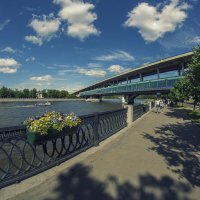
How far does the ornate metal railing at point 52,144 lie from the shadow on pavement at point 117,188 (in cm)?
69

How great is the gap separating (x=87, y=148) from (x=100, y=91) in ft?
303

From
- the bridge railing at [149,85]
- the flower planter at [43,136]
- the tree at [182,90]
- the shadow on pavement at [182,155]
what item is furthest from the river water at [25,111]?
the tree at [182,90]

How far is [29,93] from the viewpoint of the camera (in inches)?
5974

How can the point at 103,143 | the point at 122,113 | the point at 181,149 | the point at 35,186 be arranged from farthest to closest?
the point at 122,113, the point at 103,143, the point at 181,149, the point at 35,186

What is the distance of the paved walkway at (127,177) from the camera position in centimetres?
398

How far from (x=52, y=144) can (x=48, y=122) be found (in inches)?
155

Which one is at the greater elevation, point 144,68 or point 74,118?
point 144,68

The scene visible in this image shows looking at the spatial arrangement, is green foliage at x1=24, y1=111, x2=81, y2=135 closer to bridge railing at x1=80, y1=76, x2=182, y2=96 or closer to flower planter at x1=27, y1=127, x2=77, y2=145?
flower planter at x1=27, y1=127, x2=77, y2=145

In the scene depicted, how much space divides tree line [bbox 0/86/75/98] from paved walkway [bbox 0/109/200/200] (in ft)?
484

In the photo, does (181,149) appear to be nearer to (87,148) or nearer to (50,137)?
(87,148)

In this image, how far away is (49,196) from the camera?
3.83 m

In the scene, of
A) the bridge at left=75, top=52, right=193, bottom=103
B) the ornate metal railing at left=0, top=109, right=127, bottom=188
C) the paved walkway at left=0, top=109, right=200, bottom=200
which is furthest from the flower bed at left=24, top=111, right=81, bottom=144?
the bridge at left=75, top=52, right=193, bottom=103

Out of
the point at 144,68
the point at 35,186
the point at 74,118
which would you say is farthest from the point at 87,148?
the point at 144,68

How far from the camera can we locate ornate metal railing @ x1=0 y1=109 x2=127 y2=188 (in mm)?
4125
